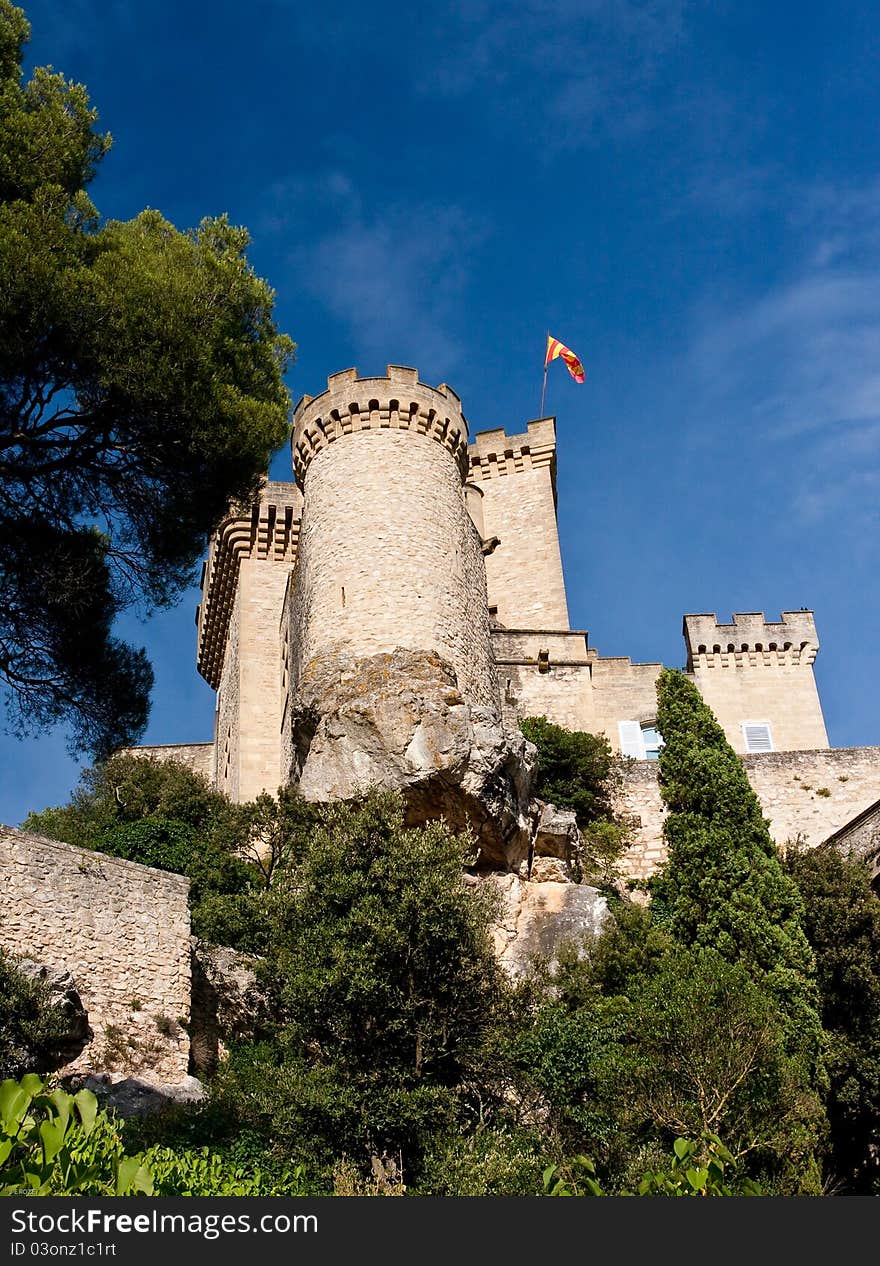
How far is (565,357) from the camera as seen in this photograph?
3331cm

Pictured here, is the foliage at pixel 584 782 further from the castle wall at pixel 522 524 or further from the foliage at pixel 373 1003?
the foliage at pixel 373 1003

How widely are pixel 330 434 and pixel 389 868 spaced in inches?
431

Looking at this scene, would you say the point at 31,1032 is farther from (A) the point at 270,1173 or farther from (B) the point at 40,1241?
(B) the point at 40,1241

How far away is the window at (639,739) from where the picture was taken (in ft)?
81.1

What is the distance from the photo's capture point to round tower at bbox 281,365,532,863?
17297mm

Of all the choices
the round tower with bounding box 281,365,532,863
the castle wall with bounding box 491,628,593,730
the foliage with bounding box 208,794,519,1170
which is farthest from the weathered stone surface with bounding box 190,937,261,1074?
the castle wall with bounding box 491,628,593,730

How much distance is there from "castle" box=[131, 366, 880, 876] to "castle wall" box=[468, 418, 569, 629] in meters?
0.06

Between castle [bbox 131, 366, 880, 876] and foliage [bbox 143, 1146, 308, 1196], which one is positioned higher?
castle [bbox 131, 366, 880, 876]

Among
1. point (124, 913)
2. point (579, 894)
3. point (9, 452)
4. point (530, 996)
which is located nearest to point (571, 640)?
point (579, 894)

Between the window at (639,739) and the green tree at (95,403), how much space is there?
556 inches

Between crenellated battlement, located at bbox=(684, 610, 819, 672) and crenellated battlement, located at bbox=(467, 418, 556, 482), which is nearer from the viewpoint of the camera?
crenellated battlement, located at bbox=(684, 610, 819, 672)

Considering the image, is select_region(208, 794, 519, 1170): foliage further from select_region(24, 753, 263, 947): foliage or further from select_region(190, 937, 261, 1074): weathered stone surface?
select_region(24, 753, 263, 947): foliage

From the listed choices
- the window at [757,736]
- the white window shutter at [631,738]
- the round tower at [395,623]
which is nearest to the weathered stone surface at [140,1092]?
the round tower at [395,623]

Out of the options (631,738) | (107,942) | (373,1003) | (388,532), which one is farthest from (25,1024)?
(631,738)
